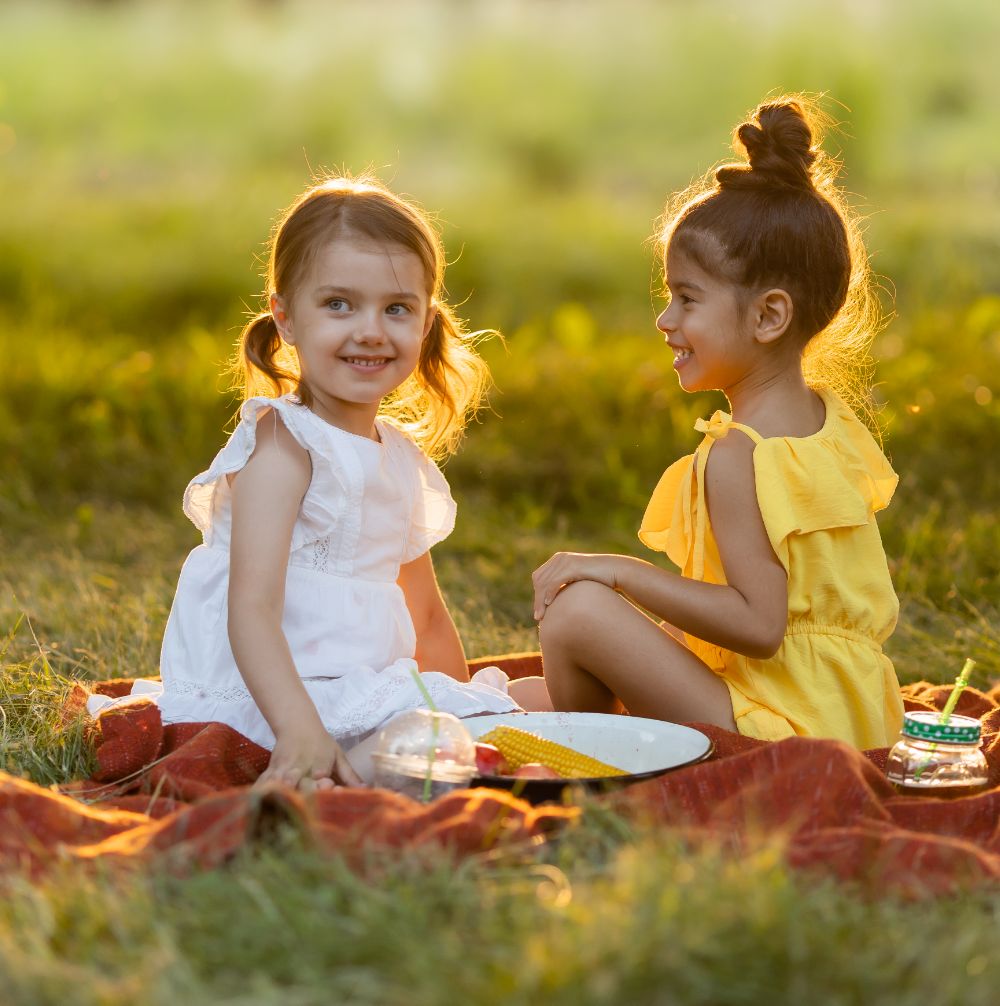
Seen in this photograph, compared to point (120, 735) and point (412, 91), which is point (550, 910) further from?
point (412, 91)

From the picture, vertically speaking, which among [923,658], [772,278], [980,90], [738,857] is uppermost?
[980,90]

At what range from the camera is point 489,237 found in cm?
865

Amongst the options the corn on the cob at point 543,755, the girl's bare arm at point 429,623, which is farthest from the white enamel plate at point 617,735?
the girl's bare arm at point 429,623

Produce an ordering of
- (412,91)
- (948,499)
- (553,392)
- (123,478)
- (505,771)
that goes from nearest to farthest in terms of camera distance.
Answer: (505,771), (948,499), (123,478), (553,392), (412,91)

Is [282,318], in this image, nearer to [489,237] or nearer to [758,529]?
[758,529]

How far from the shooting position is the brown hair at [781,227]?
2779 mm

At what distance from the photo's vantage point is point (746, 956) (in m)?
1.52

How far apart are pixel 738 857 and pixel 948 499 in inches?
121

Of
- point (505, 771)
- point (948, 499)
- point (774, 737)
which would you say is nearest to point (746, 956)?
point (505, 771)

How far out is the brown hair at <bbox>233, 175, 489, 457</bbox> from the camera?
279cm

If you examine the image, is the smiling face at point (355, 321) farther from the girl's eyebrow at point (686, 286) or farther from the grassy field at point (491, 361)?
the grassy field at point (491, 361)

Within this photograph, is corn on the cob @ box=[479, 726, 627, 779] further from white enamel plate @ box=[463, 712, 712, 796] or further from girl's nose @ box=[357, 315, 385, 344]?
girl's nose @ box=[357, 315, 385, 344]

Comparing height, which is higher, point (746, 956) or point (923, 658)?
point (746, 956)

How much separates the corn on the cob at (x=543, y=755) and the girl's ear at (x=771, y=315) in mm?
910
